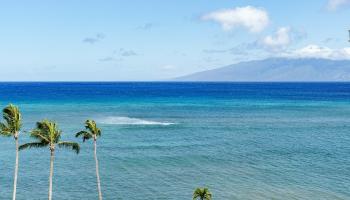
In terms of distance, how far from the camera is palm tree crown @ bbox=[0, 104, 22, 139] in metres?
43.4

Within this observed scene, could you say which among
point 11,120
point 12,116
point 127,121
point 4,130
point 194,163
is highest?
point 12,116

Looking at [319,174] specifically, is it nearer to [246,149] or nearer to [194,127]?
[246,149]

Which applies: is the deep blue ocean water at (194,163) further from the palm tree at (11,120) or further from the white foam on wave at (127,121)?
the palm tree at (11,120)

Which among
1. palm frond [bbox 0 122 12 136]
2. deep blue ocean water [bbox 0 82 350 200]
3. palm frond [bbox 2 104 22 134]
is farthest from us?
deep blue ocean water [bbox 0 82 350 200]

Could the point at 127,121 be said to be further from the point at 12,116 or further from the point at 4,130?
the point at 12,116

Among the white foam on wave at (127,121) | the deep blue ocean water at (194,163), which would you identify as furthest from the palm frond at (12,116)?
the white foam on wave at (127,121)

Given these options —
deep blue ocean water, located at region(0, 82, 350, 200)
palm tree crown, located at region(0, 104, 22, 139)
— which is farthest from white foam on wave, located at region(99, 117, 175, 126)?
palm tree crown, located at region(0, 104, 22, 139)

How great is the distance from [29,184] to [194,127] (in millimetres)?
69540

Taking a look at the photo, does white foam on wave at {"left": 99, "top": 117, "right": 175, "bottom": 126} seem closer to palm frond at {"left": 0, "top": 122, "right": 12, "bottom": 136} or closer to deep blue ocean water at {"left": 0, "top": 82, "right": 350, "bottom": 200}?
deep blue ocean water at {"left": 0, "top": 82, "right": 350, "bottom": 200}

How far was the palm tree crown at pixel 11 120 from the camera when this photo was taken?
4338 centimetres

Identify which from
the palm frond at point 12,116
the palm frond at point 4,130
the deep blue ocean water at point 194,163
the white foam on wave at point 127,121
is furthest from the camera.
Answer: the white foam on wave at point 127,121

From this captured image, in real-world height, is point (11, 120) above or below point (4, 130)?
above

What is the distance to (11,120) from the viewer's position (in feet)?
144

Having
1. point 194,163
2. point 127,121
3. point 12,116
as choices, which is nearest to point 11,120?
point 12,116
